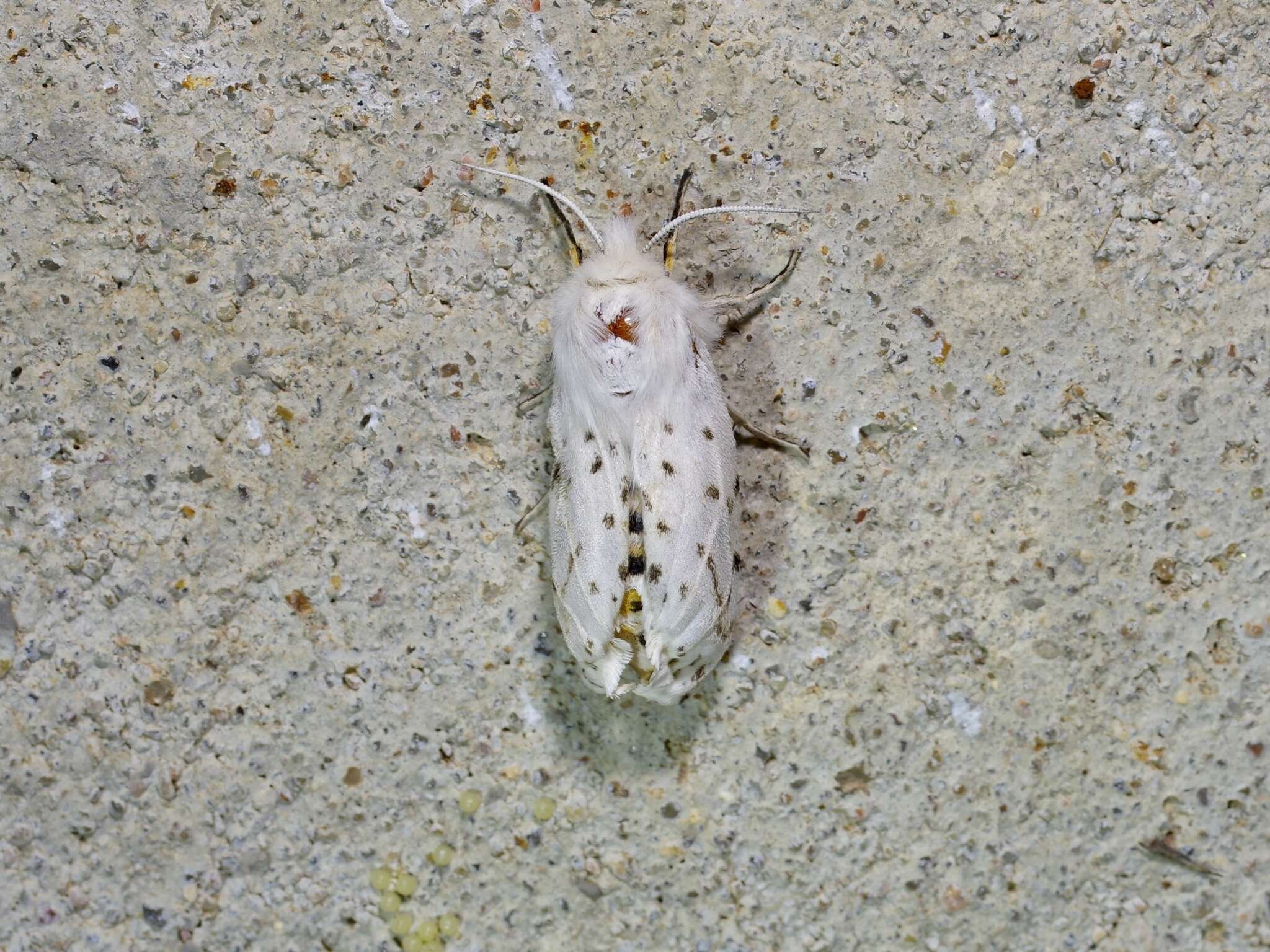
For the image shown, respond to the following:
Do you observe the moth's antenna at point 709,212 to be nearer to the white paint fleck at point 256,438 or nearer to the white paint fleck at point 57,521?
the white paint fleck at point 256,438

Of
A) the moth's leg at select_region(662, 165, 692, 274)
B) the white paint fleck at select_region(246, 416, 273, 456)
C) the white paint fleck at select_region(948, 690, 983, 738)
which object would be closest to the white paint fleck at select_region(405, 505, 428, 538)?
the white paint fleck at select_region(246, 416, 273, 456)

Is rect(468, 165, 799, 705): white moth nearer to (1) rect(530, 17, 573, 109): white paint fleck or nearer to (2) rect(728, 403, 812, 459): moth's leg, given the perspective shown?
(2) rect(728, 403, 812, 459): moth's leg

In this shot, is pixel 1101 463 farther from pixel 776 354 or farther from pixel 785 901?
pixel 785 901

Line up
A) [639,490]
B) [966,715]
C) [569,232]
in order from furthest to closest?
[569,232], [966,715], [639,490]

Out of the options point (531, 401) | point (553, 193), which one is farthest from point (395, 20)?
point (531, 401)

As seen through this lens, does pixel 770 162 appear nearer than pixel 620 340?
No

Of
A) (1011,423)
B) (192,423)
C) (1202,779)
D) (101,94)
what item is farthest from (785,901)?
(101,94)

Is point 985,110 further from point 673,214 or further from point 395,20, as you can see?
point 395,20
